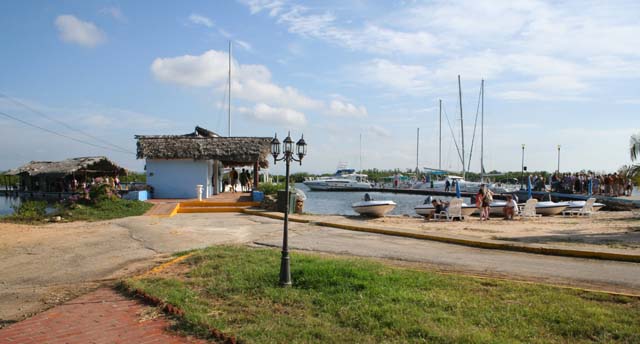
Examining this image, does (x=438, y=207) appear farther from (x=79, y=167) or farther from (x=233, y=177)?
(x=79, y=167)

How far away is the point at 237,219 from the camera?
18750 mm

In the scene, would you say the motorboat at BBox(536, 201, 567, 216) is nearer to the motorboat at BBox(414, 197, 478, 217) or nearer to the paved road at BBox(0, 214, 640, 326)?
the motorboat at BBox(414, 197, 478, 217)

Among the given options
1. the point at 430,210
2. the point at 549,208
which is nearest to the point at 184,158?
the point at 430,210

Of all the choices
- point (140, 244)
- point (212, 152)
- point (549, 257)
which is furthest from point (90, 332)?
point (212, 152)

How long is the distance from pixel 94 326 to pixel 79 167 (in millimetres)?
32772

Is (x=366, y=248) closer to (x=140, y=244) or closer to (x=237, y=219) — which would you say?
(x=140, y=244)

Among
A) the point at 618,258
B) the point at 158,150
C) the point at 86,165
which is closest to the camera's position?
the point at 618,258

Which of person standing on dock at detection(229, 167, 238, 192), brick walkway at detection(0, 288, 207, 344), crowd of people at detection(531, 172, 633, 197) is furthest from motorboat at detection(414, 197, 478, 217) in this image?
brick walkway at detection(0, 288, 207, 344)

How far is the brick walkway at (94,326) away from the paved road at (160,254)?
496mm

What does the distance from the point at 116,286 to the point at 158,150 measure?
58.3ft

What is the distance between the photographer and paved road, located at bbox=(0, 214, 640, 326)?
25.8 ft

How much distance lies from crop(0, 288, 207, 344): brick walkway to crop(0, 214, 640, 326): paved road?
1.63ft

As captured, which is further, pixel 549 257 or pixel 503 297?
pixel 549 257

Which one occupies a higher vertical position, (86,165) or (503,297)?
(86,165)
